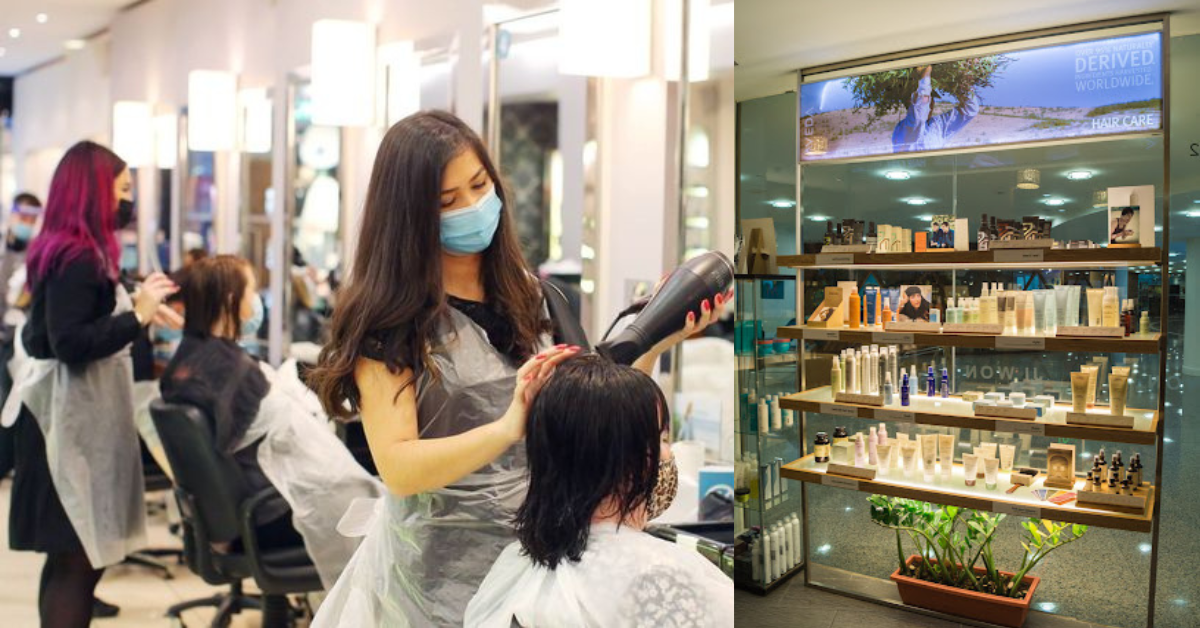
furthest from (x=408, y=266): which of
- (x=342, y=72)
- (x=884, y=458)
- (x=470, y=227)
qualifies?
(x=884, y=458)

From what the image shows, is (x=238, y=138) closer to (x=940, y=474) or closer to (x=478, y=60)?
(x=478, y=60)

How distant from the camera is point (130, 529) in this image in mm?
2381

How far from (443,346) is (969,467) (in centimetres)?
112

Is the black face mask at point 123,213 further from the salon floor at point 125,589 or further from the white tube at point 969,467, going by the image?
the white tube at point 969,467

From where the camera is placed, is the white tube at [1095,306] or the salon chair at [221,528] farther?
the salon chair at [221,528]

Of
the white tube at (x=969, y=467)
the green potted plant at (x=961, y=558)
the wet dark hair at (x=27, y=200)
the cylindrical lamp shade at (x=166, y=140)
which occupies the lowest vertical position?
the green potted plant at (x=961, y=558)

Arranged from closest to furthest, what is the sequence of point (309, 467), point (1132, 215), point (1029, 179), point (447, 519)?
point (447, 519) < point (1132, 215) < point (1029, 179) < point (309, 467)

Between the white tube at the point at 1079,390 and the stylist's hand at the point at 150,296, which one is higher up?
the stylist's hand at the point at 150,296

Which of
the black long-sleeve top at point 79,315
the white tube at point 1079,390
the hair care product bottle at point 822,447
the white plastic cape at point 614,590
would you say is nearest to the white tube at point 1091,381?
the white tube at point 1079,390

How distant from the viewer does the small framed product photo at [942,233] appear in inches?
76.7

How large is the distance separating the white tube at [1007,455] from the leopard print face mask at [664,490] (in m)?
0.73

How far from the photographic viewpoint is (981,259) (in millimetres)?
1907

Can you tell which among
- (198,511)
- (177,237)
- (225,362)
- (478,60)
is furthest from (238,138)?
(198,511)

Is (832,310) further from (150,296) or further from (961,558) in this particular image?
(150,296)
